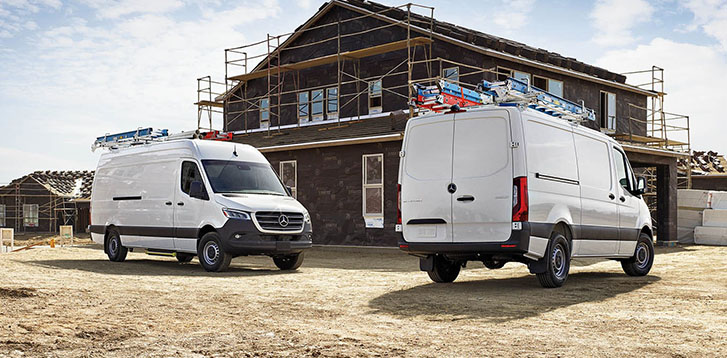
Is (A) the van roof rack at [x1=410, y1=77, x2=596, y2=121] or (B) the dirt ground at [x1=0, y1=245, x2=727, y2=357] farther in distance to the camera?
(A) the van roof rack at [x1=410, y1=77, x2=596, y2=121]

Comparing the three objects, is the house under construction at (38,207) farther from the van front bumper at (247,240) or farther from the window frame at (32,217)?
the van front bumper at (247,240)

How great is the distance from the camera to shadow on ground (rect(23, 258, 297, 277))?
13.3 meters

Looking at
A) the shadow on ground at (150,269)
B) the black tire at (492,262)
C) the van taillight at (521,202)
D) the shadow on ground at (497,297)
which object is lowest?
the shadow on ground at (150,269)

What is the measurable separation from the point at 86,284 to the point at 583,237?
724 cm

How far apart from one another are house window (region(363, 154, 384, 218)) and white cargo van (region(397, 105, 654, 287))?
10.0m

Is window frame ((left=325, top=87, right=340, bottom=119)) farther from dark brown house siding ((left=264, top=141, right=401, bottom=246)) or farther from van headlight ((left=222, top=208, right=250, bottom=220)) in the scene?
van headlight ((left=222, top=208, right=250, bottom=220))

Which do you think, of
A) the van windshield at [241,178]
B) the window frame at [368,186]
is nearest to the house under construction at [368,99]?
the window frame at [368,186]

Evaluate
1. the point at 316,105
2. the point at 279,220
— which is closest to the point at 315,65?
the point at 316,105

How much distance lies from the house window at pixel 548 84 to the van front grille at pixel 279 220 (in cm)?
1365

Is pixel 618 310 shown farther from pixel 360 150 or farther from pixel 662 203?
pixel 662 203

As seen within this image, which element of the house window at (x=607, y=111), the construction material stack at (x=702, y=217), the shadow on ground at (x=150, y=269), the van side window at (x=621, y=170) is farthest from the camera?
the house window at (x=607, y=111)

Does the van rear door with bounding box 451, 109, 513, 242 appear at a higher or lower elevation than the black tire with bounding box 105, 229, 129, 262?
higher

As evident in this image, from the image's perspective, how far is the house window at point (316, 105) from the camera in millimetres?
27109

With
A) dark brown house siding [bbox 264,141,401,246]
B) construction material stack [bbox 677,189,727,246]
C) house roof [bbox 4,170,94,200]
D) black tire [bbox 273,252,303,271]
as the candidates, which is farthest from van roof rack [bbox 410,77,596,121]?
house roof [bbox 4,170,94,200]
